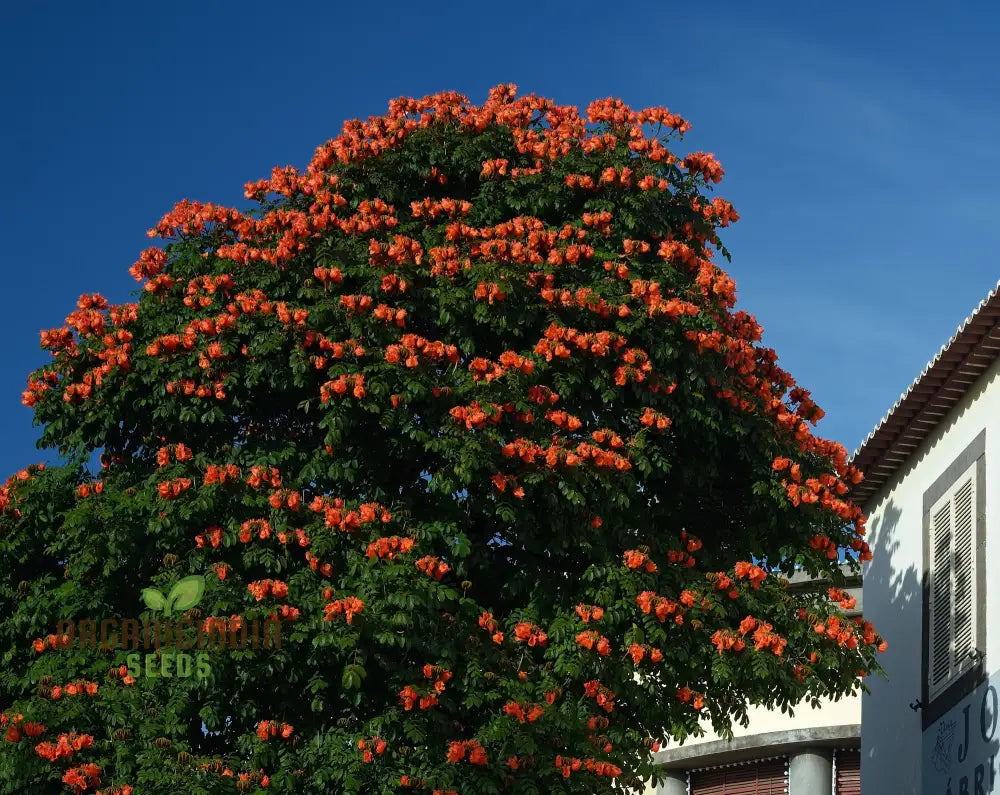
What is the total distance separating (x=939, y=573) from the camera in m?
20.0

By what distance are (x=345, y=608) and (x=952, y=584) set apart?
821 cm

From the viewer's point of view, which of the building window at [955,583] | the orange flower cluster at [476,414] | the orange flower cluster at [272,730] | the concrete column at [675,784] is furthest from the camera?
the concrete column at [675,784]

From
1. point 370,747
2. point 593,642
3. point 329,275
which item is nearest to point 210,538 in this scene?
point 370,747

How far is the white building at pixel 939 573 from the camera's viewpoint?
18.0 meters

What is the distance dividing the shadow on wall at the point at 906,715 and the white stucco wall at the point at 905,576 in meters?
0.01

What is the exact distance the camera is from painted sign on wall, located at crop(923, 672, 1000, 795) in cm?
1738

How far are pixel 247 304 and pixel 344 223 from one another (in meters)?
1.56

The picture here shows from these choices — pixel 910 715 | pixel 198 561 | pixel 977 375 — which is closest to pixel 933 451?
pixel 977 375

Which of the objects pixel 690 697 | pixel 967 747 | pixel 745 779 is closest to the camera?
pixel 690 697

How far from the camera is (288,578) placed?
15.6 meters

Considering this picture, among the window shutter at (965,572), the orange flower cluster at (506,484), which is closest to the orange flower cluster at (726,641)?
the orange flower cluster at (506,484)

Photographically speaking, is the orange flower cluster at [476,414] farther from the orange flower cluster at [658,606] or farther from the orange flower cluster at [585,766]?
the orange flower cluster at [585,766]

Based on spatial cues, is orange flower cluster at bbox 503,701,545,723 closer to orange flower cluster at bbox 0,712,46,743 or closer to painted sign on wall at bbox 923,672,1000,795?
orange flower cluster at bbox 0,712,46,743

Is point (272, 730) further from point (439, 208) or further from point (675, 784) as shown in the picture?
point (675, 784)
